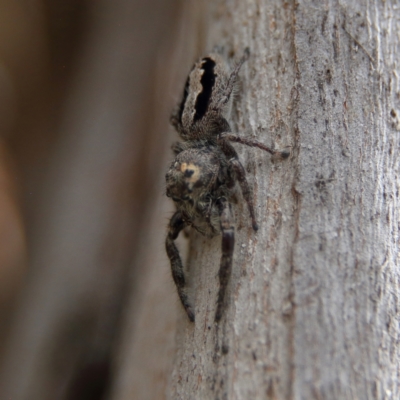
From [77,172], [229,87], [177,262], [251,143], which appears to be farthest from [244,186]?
[77,172]

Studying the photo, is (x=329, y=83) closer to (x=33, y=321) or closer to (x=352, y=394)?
(x=352, y=394)

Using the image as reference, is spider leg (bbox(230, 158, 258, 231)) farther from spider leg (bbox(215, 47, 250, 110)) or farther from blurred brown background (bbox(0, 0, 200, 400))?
blurred brown background (bbox(0, 0, 200, 400))

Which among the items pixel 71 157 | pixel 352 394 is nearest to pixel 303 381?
pixel 352 394

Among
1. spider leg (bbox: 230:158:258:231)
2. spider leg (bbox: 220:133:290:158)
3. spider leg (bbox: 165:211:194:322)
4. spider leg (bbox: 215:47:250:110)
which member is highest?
spider leg (bbox: 215:47:250:110)

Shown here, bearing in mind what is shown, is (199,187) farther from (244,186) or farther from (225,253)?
(225,253)

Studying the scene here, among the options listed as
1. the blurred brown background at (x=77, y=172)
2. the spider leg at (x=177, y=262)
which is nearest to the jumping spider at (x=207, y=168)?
the spider leg at (x=177, y=262)

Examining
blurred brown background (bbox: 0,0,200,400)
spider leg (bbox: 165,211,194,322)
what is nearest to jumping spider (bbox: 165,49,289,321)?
spider leg (bbox: 165,211,194,322)
